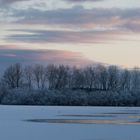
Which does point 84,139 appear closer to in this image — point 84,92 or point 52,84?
point 84,92

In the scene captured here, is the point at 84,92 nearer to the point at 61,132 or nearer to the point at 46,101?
the point at 46,101

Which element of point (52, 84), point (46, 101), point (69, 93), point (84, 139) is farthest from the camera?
point (52, 84)

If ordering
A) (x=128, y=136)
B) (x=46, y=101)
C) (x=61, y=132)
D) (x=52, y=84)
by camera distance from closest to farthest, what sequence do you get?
(x=128, y=136) < (x=61, y=132) < (x=46, y=101) < (x=52, y=84)

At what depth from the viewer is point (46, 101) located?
77.6 m

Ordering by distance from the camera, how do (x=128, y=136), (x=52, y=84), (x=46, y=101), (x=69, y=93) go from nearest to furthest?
(x=128, y=136) → (x=46, y=101) → (x=69, y=93) → (x=52, y=84)

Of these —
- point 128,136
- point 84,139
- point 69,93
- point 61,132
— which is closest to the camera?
point 84,139

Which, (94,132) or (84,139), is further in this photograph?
(94,132)

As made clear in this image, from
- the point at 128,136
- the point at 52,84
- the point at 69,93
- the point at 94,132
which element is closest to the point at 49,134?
the point at 94,132

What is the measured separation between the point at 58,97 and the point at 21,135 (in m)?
55.6

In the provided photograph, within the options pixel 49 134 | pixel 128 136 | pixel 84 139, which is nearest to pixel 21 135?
pixel 49 134

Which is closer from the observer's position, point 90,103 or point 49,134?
point 49,134

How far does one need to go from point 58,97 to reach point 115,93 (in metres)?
11.2

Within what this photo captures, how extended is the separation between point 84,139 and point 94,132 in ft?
12.2

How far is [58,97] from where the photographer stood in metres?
80.3
